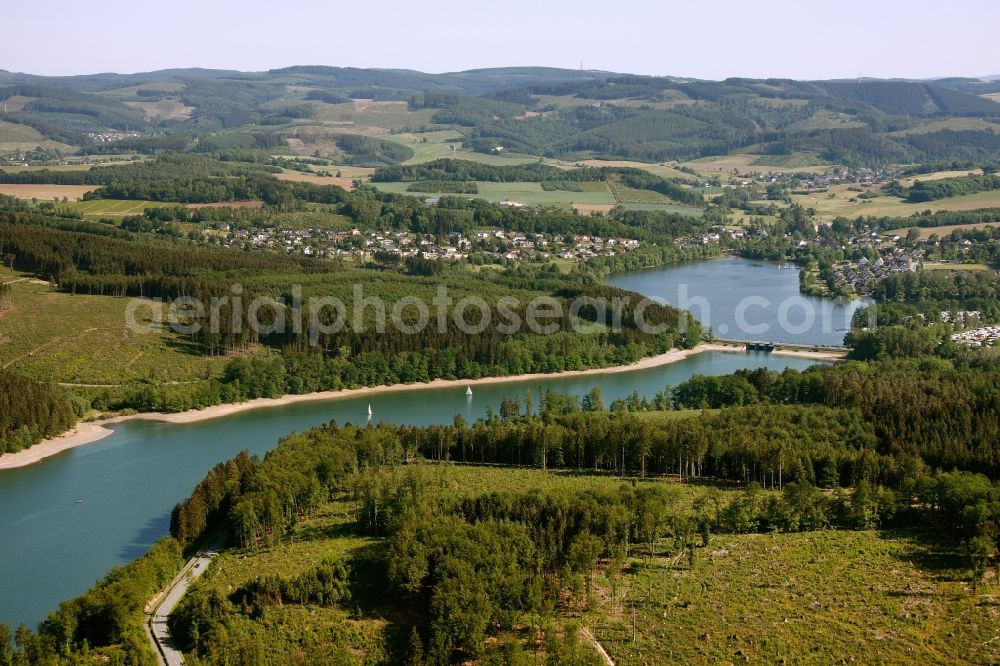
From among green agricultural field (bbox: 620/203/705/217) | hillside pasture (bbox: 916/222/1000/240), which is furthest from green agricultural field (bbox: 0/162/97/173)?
hillside pasture (bbox: 916/222/1000/240)

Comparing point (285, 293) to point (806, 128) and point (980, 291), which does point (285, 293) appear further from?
point (806, 128)

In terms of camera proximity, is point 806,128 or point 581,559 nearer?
point 581,559

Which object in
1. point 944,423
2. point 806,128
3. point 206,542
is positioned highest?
point 806,128

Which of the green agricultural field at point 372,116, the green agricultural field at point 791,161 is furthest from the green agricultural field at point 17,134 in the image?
the green agricultural field at point 791,161

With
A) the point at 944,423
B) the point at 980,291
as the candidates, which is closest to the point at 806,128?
the point at 980,291

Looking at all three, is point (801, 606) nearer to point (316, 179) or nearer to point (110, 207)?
point (110, 207)

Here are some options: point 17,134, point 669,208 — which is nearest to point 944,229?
point 669,208

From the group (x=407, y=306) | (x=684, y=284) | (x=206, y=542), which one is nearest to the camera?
(x=206, y=542)

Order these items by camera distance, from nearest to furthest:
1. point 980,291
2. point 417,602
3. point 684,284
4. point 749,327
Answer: point 417,602
point 749,327
point 980,291
point 684,284

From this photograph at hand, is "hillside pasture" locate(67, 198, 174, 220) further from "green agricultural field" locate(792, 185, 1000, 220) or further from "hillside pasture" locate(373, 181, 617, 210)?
"green agricultural field" locate(792, 185, 1000, 220)
